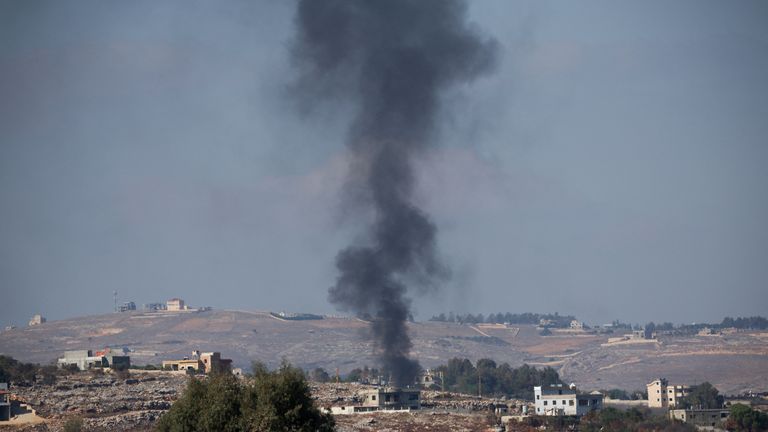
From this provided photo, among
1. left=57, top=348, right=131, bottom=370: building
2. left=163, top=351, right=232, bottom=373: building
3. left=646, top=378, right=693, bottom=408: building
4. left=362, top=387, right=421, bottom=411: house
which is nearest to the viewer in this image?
left=362, top=387, right=421, bottom=411: house

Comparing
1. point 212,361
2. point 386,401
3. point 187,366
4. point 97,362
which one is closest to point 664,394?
point 212,361

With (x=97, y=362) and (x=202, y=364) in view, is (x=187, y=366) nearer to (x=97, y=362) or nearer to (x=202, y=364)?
(x=202, y=364)

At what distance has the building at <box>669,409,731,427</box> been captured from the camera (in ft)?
396

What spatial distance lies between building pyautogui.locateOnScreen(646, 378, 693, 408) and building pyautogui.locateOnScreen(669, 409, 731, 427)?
1262 inches

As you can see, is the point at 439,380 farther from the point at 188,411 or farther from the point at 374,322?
the point at 188,411

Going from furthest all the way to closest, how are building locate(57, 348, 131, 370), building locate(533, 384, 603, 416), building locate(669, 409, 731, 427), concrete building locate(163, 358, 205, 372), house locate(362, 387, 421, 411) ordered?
building locate(57, 348, 131, 370) < concrete building locate(163, 358, 205, 372) < building locate(533, 384, 603, 416) < building locate(669, 409, 731, 427) < house locate(362, 387, 421, 411)

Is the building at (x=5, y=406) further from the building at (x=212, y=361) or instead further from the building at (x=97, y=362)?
the building at (x=212, y=361)

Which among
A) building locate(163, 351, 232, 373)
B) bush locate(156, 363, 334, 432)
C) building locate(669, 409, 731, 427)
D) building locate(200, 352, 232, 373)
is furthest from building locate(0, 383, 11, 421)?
building locate(669, 409, 731, 427)

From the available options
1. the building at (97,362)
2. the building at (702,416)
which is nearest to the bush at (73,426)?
the building at (97,362)

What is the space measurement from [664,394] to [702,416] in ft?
128

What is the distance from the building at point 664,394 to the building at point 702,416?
32.1m

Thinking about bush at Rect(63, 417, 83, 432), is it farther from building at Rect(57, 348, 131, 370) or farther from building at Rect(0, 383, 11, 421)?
building at Rect(57, 348, 131, 370)

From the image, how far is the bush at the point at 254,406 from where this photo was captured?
2413 inches

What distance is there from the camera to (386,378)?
5650 inches
